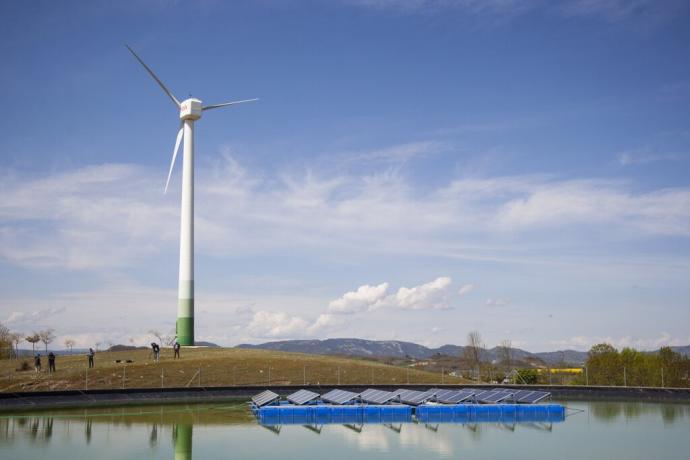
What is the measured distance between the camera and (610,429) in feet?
95.2

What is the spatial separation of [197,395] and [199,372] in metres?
5.95

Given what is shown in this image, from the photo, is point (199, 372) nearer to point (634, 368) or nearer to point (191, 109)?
point (191, 109)

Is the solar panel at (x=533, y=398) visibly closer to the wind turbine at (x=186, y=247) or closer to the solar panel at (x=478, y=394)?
the solar panel at (x=478, y=394)

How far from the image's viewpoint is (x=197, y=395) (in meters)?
41.4

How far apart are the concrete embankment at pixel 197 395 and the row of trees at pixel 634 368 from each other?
156 centimetres

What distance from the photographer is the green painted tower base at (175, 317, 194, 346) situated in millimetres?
60031

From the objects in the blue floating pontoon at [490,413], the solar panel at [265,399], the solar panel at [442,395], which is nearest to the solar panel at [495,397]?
the blue floating pontoon at [490,413]

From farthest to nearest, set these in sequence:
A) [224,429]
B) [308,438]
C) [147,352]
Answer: [147,352] → [224,429] → [308,438]

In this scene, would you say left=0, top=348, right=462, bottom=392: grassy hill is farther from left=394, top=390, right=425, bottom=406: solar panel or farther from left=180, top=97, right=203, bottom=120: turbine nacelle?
left=180, top=97, right=203, bottom=120: turbine nacelle

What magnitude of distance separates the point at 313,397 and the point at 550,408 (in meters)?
11.4

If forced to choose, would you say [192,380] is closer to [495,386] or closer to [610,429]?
[495,386]

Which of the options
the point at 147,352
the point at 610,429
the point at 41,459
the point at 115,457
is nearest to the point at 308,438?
the point at 115,457

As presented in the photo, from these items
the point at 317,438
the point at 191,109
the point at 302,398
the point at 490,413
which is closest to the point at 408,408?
the point at 490,413

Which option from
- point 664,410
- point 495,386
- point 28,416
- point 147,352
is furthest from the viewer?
point 147,352
